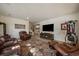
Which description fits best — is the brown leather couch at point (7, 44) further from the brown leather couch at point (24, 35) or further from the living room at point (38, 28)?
the brown leather couch at point (24, 35)

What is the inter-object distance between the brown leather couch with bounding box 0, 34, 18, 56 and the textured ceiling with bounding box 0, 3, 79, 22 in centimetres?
38

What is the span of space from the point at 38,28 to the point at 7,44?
1.87 feet

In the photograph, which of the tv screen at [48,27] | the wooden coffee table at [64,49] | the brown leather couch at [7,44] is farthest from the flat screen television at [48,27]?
the brown leather couch at [7,44]

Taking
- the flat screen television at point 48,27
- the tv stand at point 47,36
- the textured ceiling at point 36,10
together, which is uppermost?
the textured ceiling at point 36,10

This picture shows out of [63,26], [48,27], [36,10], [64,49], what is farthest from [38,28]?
[64,49]

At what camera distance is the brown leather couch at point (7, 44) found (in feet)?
7.67

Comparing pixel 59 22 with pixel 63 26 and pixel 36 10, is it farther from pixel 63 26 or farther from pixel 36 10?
pixel 36 10

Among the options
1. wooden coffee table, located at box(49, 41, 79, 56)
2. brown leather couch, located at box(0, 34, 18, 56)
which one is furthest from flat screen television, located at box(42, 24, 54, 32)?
brown leather couch, located at box(0, 34, 18, 56)

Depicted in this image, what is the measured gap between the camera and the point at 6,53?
237 cm

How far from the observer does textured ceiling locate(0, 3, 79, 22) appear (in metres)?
2.36

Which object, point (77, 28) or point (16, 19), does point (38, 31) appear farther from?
point (77, 28)

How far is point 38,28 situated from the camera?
7.88 feet

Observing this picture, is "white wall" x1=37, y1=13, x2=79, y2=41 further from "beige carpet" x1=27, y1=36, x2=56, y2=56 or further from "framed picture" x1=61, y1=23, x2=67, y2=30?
"beige carpet" x1=27, y1=36, x2=56, y2=56

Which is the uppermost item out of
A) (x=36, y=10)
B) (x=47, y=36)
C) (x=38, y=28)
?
(x=36, y=10)
